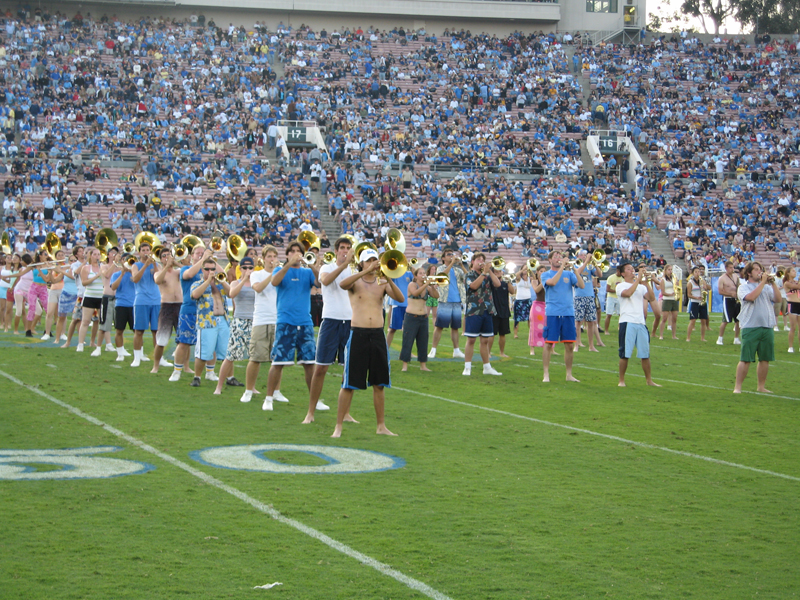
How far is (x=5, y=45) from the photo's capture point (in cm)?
3922

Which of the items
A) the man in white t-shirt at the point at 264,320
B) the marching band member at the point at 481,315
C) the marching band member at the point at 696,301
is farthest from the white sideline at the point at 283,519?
A: the marching band member at the point at 696,301

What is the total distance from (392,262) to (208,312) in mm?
3599

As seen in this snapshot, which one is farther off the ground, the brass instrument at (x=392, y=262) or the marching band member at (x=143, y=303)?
the brass instrument at (x=392, y=262)

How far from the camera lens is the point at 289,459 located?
7.49 meters

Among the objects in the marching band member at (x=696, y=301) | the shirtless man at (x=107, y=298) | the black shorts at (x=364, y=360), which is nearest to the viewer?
the black shorts at (x=364, y=360)

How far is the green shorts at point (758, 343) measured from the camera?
463 inches

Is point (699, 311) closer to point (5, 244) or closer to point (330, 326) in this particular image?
point (330, 326)

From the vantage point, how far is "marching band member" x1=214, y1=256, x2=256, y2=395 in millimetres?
10859

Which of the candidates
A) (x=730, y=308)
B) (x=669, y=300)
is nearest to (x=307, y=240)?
(x=730, y=308)

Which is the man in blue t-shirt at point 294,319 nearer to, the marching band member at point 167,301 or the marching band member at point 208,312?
the marching band member at point 208,312

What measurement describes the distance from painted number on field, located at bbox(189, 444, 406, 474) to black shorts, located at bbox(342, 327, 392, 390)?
25.7 inches

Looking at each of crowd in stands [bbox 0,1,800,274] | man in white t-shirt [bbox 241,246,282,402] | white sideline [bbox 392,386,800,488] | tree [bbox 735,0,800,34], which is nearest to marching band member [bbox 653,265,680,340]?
crowd in stands [bbox 0,1,800,274]

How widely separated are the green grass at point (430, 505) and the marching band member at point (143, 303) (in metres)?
1.96

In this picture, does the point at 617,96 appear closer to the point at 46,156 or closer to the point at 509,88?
the point at 509,88
